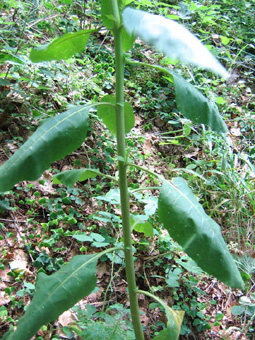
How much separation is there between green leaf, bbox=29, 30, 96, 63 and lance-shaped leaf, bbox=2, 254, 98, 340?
84 cm

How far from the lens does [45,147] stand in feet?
3.60

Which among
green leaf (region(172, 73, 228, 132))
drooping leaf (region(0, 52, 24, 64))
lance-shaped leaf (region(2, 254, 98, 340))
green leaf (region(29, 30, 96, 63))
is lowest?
lance-shaped leaf (region(2, 254, 98, 340))

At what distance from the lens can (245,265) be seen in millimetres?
2043

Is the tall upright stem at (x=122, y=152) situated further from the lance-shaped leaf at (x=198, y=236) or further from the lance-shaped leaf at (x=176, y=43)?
the lance-shaped leaf at (x=176, y=43)

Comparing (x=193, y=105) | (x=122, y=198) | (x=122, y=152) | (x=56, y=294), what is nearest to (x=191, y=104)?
(x=193, y=105)

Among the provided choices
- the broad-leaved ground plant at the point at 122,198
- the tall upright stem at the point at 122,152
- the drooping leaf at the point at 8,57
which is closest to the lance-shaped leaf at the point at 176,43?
the broad-leaved ground plant at the point at 122,198

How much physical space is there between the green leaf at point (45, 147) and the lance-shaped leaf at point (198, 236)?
406mm

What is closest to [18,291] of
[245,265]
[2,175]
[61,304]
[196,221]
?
[61,304]

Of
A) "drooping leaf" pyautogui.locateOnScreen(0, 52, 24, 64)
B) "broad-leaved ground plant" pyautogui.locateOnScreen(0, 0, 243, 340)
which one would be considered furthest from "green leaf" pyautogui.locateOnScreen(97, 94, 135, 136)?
"drooping leaf" pyautogui.locateOnScreen(0, 52, 24, 64)

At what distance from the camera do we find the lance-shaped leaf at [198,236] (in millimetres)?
1080

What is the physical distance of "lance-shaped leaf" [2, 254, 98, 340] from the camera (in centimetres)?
105

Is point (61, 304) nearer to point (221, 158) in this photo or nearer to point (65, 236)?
point (65, 236)

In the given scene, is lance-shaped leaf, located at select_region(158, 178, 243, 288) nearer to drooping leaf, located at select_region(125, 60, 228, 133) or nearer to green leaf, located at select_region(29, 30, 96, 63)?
drooping leaf, located at select_region(125, 60, 228, 133)

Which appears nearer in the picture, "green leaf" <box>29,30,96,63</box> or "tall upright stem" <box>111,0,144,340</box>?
"tall upright stem" <box>111,0,144,340</box>
